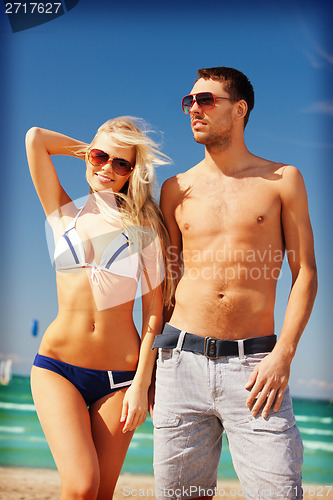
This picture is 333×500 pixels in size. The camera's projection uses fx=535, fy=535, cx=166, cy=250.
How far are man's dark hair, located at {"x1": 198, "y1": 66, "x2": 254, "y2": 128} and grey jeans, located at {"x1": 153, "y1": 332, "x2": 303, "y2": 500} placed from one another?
5.90 ft

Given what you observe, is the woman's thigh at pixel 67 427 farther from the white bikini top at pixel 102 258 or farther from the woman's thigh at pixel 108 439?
the white bikini top at pixel 102 258

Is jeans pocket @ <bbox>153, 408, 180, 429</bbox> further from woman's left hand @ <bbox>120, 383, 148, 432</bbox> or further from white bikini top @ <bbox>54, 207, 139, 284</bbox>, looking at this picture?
white bikini top @ <bbox>54, 207, 139, 284</bbox>

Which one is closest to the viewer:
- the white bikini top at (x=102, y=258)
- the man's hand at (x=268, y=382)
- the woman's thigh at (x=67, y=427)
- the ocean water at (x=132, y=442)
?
the woman's thigh at (x=67, y=427)

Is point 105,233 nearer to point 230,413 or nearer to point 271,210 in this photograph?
point 271,210

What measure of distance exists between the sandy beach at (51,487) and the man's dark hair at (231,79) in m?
8.00

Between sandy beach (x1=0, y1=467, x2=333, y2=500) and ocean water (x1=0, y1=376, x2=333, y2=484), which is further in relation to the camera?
ocean water (x1=0, y1=376, x2=333, y2=484)

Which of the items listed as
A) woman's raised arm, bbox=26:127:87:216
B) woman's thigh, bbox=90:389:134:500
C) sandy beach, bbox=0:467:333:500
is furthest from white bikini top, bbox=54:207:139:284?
sandy beach, bbox=0:467:333:500

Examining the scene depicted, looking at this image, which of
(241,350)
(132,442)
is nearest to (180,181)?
(241,350)

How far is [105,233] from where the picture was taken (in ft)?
12.6

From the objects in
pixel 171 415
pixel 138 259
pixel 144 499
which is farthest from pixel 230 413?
pixel 144 499

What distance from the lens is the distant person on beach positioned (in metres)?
3.41

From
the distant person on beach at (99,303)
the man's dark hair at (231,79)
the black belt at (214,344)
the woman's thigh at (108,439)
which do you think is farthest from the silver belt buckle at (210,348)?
the man's dark hair at (231,79)

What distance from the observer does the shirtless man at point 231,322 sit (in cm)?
336


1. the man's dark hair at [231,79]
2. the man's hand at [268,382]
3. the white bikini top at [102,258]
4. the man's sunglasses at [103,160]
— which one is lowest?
the man's hand at [268,382]
